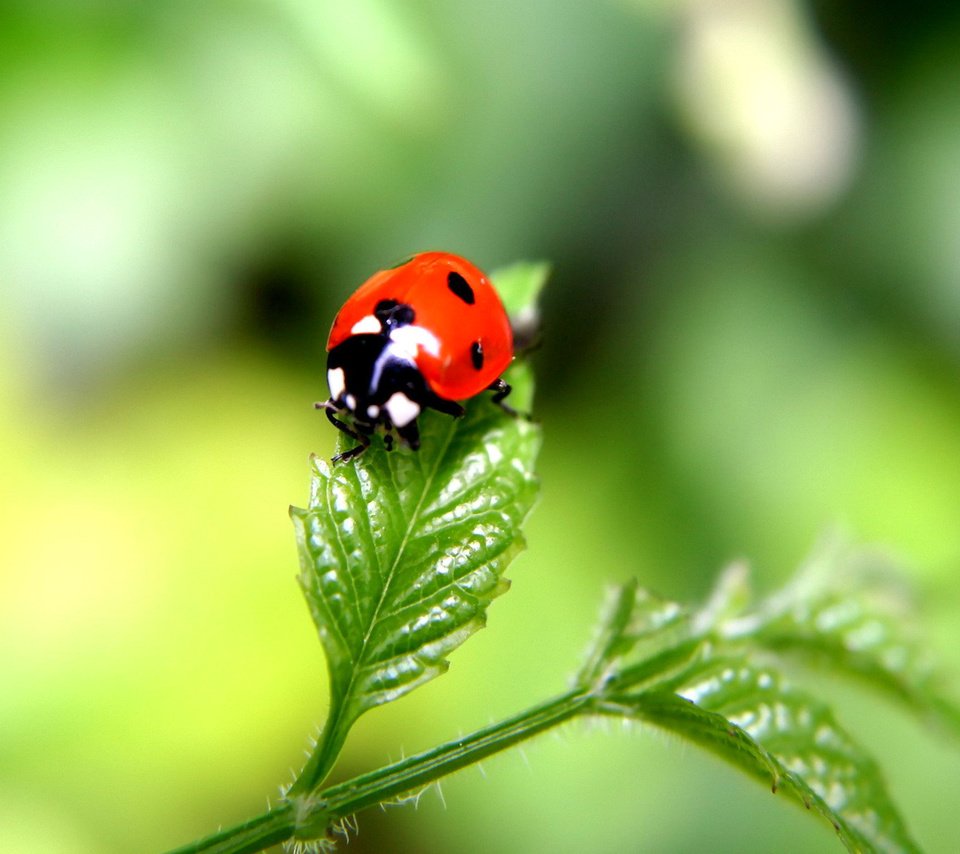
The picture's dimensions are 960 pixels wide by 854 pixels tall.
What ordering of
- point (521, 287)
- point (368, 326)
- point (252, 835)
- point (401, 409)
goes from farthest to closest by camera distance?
1. point (521, 287)
2. point (368, 326)
3. point (401, 409)
4. point (252, 835)

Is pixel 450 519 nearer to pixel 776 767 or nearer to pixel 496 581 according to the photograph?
pixel 496 581

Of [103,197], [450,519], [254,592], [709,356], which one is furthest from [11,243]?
[450,519]

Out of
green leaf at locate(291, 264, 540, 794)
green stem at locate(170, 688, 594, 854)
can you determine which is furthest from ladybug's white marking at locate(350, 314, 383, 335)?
green stem at locate(170, 688, 594, 854)

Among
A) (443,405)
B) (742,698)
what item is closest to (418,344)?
(443,405)

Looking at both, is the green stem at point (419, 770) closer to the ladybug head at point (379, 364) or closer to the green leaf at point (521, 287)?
the ladybug head at point (379, 364)

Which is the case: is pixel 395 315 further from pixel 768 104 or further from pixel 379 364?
pixel 768 104

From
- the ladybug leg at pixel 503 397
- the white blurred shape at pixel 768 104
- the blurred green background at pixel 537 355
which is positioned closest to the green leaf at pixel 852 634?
the ladybug leg at pixel 503 397

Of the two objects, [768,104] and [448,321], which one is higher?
[768,104]
